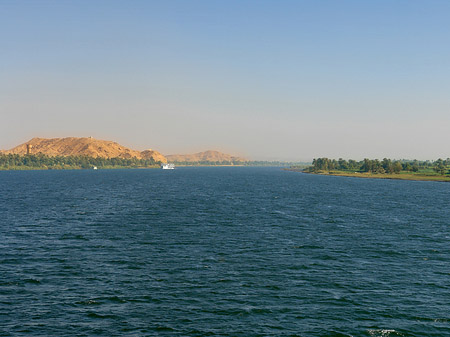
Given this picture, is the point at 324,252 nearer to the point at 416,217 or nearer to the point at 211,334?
the point at 211,334

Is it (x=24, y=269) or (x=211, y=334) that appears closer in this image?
(x=211, y=334)

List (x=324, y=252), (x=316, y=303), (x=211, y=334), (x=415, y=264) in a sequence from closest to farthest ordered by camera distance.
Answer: (x=211, y=334), (x=316, y=303), (x=415, y=264), (x=324, y=252)

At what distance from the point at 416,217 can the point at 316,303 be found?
7878cm

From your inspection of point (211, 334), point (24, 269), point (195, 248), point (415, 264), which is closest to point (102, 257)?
point (24, 269)

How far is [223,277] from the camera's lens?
4959 centimetres

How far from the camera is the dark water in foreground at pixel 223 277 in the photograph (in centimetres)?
3600

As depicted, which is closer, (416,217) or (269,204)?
(416,217)

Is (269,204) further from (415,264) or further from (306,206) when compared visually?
(415,264)

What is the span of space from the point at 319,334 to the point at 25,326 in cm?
2803

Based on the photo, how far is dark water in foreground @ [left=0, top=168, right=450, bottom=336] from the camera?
36.0m

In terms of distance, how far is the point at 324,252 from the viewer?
209 ft

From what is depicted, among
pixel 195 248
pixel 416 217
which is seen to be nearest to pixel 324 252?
pixel 195 248

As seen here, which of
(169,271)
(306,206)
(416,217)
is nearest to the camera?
(169,271)

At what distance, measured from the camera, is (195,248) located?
216ft
